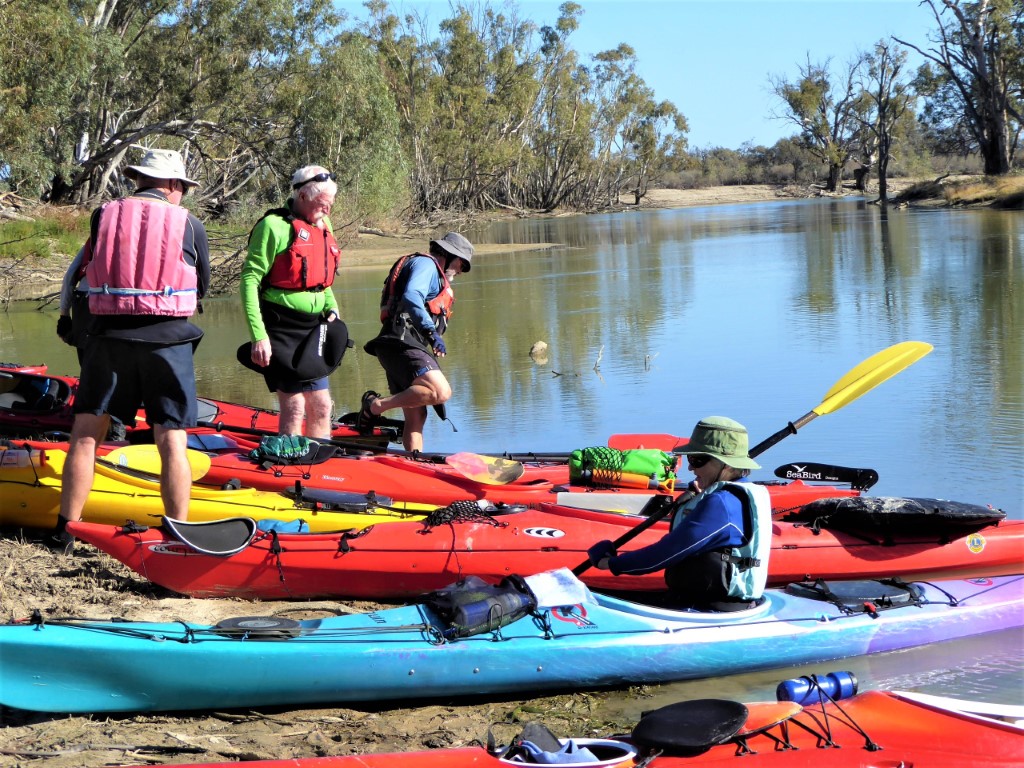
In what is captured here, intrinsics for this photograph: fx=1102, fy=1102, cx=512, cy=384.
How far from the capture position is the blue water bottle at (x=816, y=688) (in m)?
3.01

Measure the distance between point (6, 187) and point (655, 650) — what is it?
2055cm

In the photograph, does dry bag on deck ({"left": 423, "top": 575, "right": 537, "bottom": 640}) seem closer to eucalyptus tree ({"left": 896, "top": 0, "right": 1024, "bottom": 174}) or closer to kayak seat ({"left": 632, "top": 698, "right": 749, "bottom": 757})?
kayak seat ({"left": 632, "top": 698, "right": 749, "bottom": 757})

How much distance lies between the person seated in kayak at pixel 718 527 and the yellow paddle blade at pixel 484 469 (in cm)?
161

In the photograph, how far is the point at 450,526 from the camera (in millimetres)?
4551

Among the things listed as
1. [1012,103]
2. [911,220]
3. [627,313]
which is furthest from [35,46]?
[1012,103]

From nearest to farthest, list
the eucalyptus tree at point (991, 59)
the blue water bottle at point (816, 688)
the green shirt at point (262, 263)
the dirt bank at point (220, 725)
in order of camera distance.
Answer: the blue water bottle at point (816, 688) < the dirt bank at point (220, 725) < the green shirt at point (262, 263) < the eucalyptus tree at point (991, 59)

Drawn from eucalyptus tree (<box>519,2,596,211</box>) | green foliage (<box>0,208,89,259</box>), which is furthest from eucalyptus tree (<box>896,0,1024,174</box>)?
green foliage (<box>0,208,89,259</box>)

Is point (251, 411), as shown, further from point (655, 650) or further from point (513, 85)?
point (513, 85)

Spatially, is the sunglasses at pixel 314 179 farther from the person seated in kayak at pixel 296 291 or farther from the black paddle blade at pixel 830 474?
the black paddle blade at pixel 830 474

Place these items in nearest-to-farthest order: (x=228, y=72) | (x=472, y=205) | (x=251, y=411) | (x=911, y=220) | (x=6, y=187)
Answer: (x=251, y=411)
(x=6, y=187)
(x=228, y=72)
(x=911, y=220)
(x=472, y=205)

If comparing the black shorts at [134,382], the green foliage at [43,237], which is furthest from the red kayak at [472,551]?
the green foliage at [43,237]

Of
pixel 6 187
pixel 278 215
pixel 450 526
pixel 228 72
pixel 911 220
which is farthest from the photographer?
pixel 911 220

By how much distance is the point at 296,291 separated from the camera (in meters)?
5.34

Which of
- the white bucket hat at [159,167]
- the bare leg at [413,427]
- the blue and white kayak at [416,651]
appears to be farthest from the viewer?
the bare leg at [413,427]
